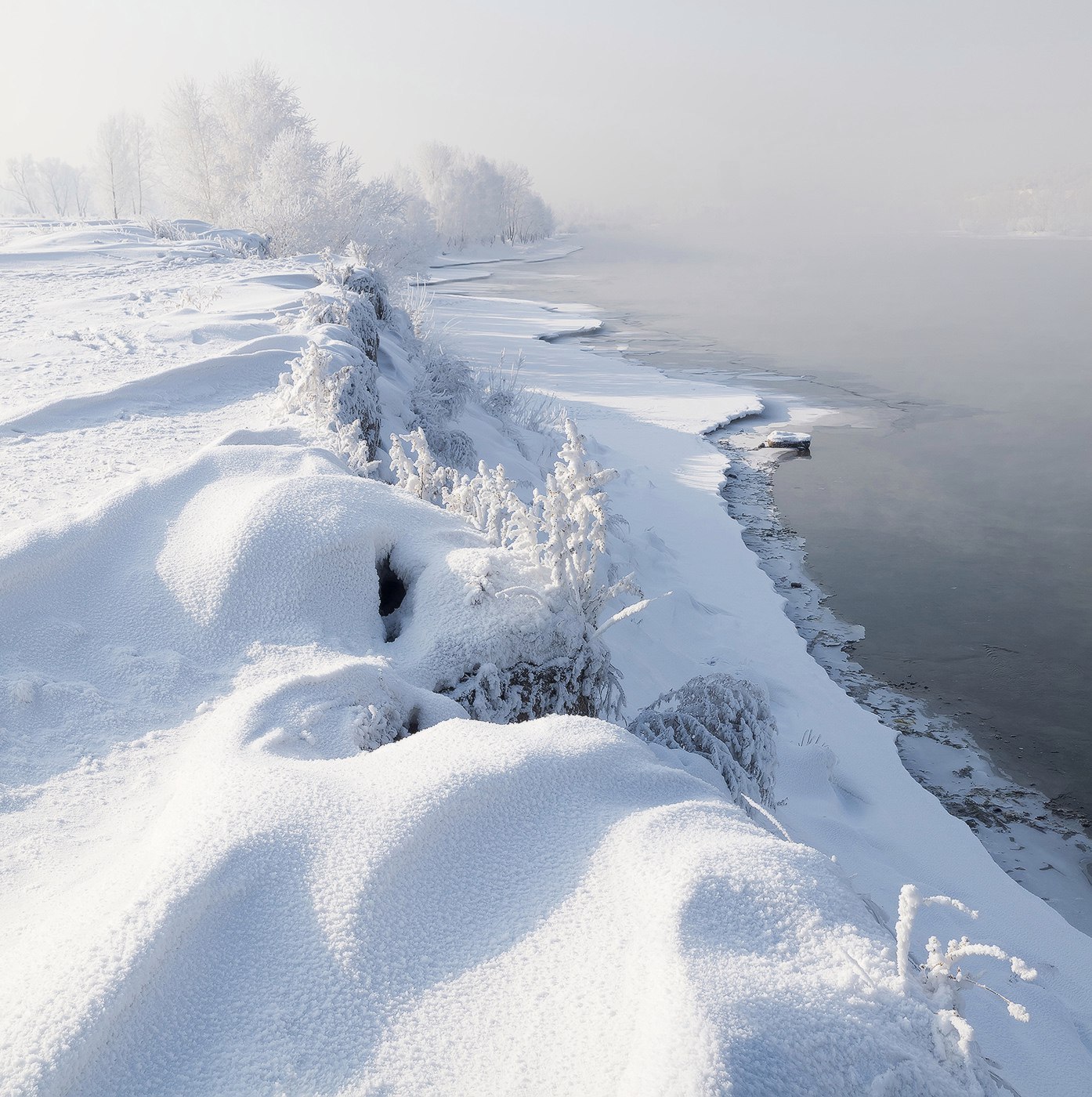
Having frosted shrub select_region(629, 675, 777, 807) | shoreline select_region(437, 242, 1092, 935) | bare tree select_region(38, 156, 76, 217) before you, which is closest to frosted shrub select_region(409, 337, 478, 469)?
shoreline select_region(437, 242, 1092, 935)

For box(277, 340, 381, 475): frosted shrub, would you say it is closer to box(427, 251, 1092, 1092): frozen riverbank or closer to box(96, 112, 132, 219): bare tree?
box(427, 251, 1092, 1092): frozen riverbank

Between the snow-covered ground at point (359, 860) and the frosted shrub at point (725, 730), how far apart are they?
1.66 ft

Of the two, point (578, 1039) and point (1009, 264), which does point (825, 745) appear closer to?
point (578, 1039)

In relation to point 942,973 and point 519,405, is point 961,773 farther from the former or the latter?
point 519,405

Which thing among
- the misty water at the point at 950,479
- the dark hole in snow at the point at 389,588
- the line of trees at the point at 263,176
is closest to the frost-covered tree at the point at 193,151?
the line of trees at the point at 263,176

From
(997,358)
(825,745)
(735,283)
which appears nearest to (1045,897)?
(825,745)

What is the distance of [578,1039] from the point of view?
1.40 meters

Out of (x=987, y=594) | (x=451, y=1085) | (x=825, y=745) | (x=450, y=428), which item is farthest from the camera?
(x=450, y=428)

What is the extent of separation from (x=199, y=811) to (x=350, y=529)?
166 centimetres

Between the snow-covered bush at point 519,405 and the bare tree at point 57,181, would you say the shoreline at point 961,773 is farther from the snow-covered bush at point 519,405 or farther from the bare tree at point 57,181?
the bare tree at point 57,181

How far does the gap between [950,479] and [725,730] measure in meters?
10.0

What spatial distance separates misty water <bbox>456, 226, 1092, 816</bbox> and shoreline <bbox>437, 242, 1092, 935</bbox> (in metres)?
0.18

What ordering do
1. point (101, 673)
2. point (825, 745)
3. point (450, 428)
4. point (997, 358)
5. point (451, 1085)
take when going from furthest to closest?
point (997, 358), point (450, 428), point (825, 745), point (101, 673), point (451, 1085)

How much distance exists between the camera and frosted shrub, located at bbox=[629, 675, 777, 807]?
3.96 meters
